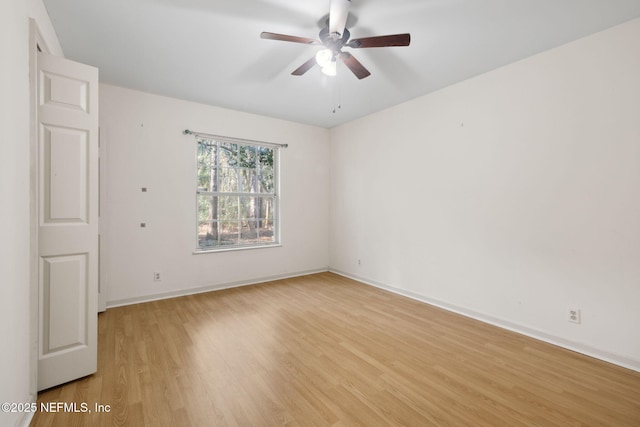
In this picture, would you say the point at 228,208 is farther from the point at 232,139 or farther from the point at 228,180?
the point at 232,139

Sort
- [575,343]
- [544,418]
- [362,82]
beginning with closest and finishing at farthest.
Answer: [544,418]
[575,343]
[362,82]

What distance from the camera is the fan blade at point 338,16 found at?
5.98 feet

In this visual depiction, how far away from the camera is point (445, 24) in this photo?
2215 millimetres

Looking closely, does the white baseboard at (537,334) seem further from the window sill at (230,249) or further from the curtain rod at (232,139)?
the curtain rod at (232,139)

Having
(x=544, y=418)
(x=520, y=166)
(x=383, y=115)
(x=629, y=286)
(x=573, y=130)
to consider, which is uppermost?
(x=383, y=115)

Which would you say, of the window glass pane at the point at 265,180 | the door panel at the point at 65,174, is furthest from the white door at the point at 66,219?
the window glass pane at the point at 265,180

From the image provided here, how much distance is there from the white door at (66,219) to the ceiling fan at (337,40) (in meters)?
1.42

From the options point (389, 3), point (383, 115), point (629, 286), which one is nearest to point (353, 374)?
point (629, 286)

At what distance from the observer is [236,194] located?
14.3 feet

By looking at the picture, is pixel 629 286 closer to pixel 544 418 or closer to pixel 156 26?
pixel 544 418

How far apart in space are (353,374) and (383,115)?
3.52 m

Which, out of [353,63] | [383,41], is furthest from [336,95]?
[383,41]

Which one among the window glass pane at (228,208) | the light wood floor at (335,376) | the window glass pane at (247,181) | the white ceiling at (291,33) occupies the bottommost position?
the light wood floor at (335,376)

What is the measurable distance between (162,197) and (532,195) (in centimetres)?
431
